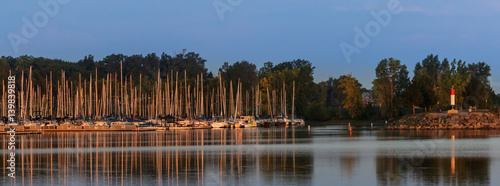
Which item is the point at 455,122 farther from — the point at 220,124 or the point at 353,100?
the point at 353,100

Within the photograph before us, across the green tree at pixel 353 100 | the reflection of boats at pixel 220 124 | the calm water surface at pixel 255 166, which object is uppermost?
the green tree at pixel 353 100

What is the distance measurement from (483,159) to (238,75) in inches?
6019

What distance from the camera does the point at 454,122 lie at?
10475cm

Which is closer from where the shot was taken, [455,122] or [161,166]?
[161,166]

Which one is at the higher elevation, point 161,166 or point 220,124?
point 220,124

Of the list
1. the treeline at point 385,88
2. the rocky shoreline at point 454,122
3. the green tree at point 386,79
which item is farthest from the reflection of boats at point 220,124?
the green tree at point 386,79

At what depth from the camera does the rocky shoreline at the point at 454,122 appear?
104125 mm

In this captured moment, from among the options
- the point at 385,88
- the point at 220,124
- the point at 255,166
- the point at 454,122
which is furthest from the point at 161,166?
the point at 385,88

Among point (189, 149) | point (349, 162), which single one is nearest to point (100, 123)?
point (189, 149)

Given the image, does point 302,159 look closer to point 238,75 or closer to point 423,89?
point 423,89

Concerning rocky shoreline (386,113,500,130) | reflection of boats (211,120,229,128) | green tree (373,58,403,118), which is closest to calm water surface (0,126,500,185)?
rocky shoreline (386,113,500,130)

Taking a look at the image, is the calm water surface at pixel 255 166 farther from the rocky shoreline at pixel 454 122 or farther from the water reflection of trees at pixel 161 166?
the rocky shoreline at pixel 454 122

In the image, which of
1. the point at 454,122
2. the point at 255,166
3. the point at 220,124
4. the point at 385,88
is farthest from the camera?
the point at 385,88

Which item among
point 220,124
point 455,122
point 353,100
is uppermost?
point 353,100
